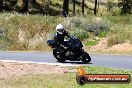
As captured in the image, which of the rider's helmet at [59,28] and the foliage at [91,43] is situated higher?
the rider's helmet at [59,28]

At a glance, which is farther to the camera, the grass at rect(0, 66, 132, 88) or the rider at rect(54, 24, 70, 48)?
the rider at rect(54, 24, 70, 48)

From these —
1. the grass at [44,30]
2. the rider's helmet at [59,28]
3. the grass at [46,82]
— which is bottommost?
the grass at [44,30]

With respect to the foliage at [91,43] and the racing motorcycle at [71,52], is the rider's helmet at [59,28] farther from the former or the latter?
the foliage at [91,43]

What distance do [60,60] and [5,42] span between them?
33.8ft

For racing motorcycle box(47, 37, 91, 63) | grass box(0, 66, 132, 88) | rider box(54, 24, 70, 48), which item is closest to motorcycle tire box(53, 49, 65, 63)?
racing motorcycle box(47, 37, 91, 63)

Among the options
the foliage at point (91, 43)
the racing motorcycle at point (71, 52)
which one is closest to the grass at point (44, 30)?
the foliage at point (91, 43)

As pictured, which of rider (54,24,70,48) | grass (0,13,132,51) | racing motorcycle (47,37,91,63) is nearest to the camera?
rider (54,24,70,48)

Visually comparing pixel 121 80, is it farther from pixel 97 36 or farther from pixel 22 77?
pixel 97 36

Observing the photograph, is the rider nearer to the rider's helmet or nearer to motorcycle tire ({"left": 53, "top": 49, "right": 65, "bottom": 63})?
the rider's helmet

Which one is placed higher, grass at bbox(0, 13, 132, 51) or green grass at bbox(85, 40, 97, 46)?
grass at bbox(0, 13, 132, 51)

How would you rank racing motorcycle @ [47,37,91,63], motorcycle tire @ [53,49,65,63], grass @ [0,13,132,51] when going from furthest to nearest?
grass @ [0,13,132,51], motorcycle tire @ [53,49,65,63], racing motorcycle @ [47,37,91,63]

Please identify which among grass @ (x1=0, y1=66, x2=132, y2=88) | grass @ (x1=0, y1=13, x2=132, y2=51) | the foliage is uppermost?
grass @ (x1=0, y1=66, x2=132, y2=88)

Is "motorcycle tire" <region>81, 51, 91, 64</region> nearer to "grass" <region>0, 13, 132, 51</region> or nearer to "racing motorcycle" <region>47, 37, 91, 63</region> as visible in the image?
"racing motorcycle" <region>47, 37, 91, 63</region>

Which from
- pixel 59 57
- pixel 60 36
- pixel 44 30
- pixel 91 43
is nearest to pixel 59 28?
pixel 60 36
